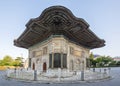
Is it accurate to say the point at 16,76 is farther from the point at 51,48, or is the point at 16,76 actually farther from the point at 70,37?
the point at 70,37

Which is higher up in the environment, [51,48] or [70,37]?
[70,37]

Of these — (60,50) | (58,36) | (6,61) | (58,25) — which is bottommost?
(6,61)

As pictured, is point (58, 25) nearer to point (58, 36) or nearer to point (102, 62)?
point (58, 36)

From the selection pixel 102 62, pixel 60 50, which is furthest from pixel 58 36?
pixel 102 62

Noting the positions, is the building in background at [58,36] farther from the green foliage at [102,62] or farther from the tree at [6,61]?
the tree at [6,61]

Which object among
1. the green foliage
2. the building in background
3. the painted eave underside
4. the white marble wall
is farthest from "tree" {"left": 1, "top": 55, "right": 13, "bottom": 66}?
the painted eave underside

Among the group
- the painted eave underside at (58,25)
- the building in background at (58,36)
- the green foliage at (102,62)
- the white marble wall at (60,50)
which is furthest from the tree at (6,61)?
the painted eave underside at (58,25)

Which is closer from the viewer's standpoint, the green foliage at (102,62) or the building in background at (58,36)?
the building in background at (58,36)

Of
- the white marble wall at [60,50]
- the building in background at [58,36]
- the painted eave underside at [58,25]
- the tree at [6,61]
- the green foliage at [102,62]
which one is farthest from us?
the green foliage at [102,62]

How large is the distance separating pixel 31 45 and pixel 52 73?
12.7m

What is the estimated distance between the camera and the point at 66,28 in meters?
20.8

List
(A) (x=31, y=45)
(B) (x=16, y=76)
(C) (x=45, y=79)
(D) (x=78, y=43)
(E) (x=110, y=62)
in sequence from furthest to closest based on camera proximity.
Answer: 1. (E) (x=110, y=62)
2. (A) (x=31, y=45)
3. (D) (x=78, y=43)
4. (B) (x=16, y=76)
5. (C) (x=45, y=79)

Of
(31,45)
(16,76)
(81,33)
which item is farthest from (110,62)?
(16,76)

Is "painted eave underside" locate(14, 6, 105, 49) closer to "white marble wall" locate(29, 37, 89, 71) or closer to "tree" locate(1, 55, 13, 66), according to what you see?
"white marble wall" locate(29, 37, 89, 71)
